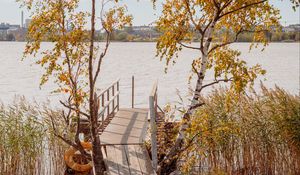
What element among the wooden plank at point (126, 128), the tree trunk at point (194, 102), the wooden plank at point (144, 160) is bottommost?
the wooden plank at point (144, 160)

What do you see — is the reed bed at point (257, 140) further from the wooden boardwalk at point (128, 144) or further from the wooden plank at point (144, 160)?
the wooden boardwalk at point (128, 144)

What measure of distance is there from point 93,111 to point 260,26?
15.4ft

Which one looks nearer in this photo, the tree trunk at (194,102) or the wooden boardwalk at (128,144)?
the wooden boardwalk at (128,144)

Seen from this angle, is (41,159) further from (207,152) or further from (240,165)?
(240,165)

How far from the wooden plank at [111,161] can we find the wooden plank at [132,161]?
0.34 m

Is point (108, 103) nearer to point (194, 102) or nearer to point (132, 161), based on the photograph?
point (132, 161)

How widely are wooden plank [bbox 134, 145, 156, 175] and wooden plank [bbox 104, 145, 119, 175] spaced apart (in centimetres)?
59

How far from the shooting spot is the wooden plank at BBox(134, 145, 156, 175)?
11941mm

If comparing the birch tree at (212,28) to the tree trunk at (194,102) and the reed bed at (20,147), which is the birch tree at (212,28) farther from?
the reed bed at (20,147)

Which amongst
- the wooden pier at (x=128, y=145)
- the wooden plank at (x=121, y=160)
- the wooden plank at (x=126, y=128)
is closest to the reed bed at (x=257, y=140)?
the wooden pier at (x=128, y=145)

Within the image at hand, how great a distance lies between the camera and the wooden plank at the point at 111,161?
11805 millimetres

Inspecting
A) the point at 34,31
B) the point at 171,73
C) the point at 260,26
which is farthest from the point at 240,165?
the point at 171,73

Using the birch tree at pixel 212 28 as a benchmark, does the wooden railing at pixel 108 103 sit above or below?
below

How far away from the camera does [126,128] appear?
51.3ft
